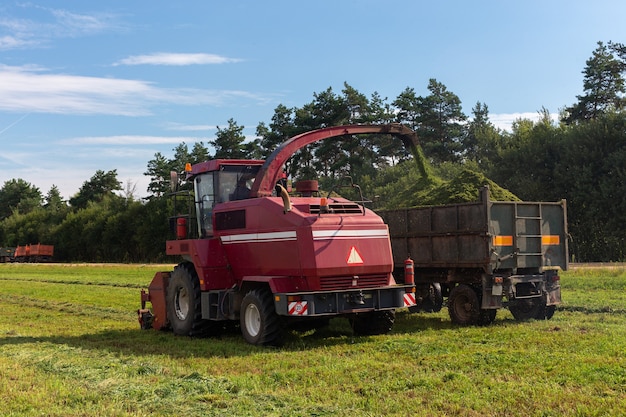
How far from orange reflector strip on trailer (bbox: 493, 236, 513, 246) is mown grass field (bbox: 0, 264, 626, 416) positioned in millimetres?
1597

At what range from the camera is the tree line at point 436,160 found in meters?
38.5

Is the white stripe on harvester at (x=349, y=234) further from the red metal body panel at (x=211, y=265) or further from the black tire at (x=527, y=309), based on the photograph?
the black tire at (x=527, y=309)

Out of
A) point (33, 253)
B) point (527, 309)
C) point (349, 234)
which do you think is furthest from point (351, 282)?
point (33, 253)

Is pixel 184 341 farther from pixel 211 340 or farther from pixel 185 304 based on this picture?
pixel 185 304

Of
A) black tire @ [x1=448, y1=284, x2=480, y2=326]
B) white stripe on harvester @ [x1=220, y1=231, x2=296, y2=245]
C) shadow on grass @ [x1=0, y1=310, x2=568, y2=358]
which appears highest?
white stripe on harvester @ [x1=220, y1=231, x2=296, y2=245]

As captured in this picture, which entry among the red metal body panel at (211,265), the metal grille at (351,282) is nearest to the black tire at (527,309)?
the metal grille at (351,282)

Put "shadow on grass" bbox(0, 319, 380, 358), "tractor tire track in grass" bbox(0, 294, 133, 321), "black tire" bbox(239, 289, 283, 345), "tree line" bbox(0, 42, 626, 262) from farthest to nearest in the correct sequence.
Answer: "tree line" bbox(0, 42, 626, 262) < "tractor tire track in grass" bbox(0, 294, 133, 321) < "black tire" bbox(239, 289, 283, 345) < "shadow on grass" bbox(0, 319, 380, 358)

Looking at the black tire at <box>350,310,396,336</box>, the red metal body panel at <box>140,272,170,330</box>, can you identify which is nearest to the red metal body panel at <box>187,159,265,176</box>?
the red metal body panel at <box>140,272,170,330</box>

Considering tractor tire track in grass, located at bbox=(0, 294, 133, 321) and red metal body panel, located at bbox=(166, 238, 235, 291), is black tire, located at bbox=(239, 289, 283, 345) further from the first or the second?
tractor tire track in grass, located at bbox=(0, 294, 133, 321)

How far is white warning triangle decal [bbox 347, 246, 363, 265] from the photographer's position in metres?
11.0

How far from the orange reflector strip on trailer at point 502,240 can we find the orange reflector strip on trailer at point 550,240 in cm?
94

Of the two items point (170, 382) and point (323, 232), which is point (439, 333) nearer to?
point (323, 232)

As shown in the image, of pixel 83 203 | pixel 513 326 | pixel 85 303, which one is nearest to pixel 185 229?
pixel 513 326

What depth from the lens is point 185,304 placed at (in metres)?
13.0
